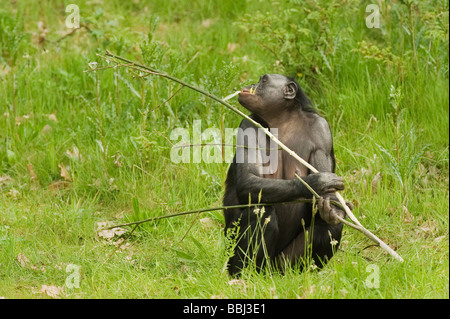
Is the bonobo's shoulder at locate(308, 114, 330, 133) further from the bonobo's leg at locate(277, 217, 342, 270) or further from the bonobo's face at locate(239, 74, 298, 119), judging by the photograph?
the bonobo's leg at locate(277, 217, 342, 270)

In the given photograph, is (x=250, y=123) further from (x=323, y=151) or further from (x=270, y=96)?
(x=323, y=151)

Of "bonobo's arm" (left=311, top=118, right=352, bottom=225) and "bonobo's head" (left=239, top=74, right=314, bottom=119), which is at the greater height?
"bonobo's head" (left=239, top=74, right=314, bottom=119)

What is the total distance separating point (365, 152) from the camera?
6.62 meters

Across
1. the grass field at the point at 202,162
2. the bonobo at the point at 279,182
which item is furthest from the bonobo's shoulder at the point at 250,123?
the grass field at the point at 202,162

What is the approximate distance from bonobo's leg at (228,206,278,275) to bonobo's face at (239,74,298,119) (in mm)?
637

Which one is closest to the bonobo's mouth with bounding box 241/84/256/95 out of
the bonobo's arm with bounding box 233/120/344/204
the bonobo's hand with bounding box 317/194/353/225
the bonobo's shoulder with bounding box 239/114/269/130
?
the bonobo's shoulder with bounding box 239/114/269/130

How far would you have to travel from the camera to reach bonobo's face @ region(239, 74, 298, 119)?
17.2ft

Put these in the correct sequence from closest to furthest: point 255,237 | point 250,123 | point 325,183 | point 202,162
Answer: point 325,183 < point 255,237 < point 250,123 < point 202,162

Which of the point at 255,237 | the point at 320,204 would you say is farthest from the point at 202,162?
the point at 320,204

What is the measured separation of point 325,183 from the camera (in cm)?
484

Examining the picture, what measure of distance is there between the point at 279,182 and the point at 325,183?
0.93 feet

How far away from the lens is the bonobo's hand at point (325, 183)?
484 cm

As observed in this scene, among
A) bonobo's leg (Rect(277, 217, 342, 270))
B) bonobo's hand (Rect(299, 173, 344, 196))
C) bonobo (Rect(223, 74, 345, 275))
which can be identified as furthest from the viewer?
bonobo's leg (Rect(277, 217, 342, 270))

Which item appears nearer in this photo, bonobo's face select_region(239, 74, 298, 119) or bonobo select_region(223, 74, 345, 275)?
bonobo select_region(223, 74, 345, 275)
